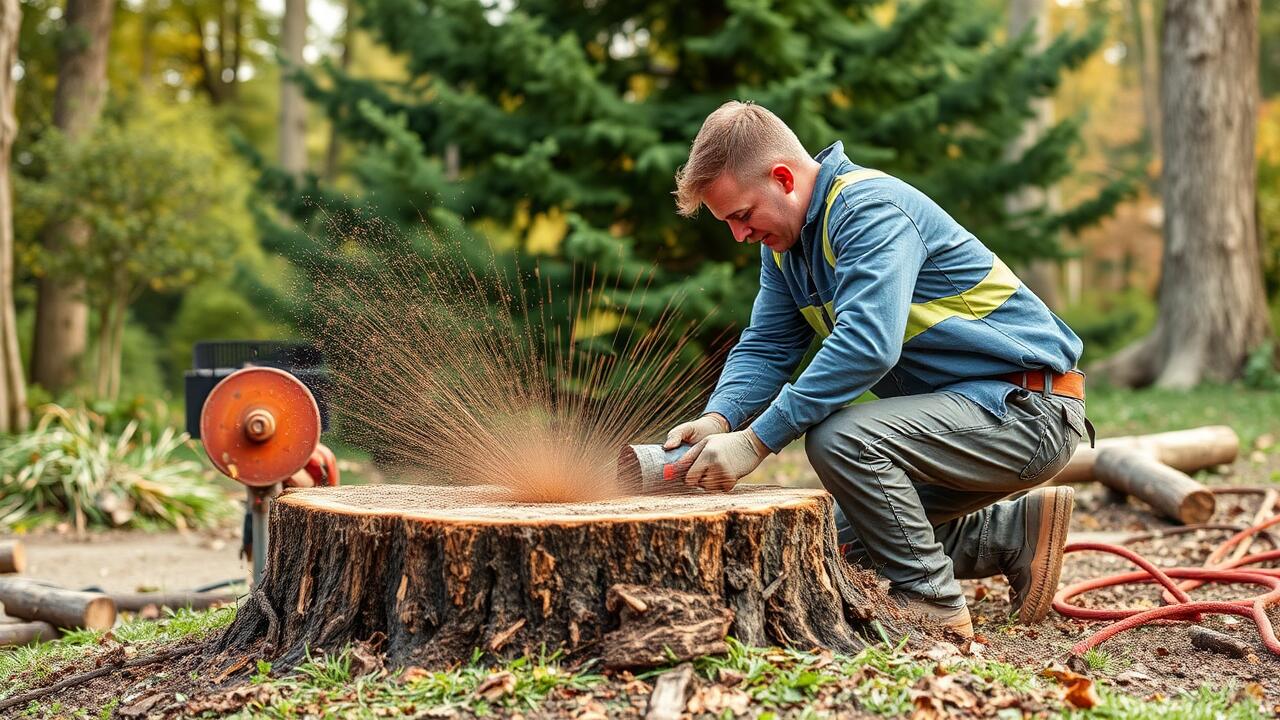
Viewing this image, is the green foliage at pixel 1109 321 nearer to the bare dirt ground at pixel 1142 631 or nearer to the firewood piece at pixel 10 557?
the bare dirt ground at pixel 1142 631

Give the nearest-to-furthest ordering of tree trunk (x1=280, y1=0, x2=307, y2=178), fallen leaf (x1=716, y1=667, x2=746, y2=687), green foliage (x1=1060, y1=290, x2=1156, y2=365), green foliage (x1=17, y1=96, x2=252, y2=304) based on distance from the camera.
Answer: fallen leaf (x1=716, y1=667, x2=746, y2=687) < green foliage (x1=17, y1=96, x2=252, y2=304) < green foliage (x1=1060, y1=290, x2=1156, y2=365) < tree trunk (x1=280, y1=0, x2=307, y2=178)

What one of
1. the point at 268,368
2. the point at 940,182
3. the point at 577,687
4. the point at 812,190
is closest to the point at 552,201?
the point at 940,182

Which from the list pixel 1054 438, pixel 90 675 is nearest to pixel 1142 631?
pixel 1054 438

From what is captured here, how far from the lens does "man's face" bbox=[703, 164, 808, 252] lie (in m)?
3.41

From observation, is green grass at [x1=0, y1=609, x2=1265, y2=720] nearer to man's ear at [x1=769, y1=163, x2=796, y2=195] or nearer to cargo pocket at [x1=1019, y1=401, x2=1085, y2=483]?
cargo pocket at [x1=1019, y1=401, x2=1085, y2=483]

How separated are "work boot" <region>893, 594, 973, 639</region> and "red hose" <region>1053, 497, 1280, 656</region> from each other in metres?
0.33

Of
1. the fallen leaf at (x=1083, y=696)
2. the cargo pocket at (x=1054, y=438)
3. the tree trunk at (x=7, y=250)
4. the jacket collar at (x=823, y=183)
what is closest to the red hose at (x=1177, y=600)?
the cargo pocket at (x=1054, y=438)

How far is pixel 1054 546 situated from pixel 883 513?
76 cm

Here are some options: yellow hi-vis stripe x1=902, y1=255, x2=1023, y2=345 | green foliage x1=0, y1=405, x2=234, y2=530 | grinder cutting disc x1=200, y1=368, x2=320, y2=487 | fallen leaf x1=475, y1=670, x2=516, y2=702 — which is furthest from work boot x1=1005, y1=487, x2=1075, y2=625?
green foliage x1=0, y1=405, x2=234, y2=530

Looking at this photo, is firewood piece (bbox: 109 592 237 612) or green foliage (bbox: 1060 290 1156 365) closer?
firewood piece (bbox: 109 592 237 612)

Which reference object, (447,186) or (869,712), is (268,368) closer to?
(869,712)

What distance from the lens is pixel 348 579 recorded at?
301cm

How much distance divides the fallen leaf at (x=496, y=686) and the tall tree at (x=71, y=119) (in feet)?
38.3

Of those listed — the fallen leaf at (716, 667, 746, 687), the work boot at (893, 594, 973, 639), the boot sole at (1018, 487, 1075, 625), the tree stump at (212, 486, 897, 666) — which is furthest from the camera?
the boot sole at (1018, 487, 1075, 625)
